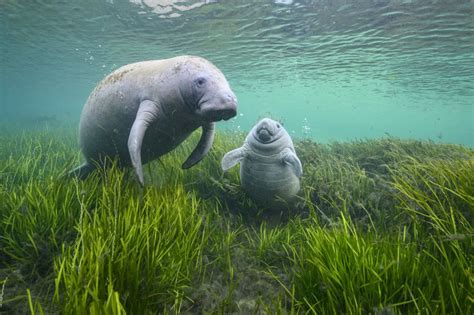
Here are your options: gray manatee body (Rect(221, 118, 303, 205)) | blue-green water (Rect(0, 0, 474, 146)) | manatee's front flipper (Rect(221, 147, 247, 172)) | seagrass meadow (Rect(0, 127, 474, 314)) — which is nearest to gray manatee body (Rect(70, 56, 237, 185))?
manatee's front flipper (Rect(221, 147, 247, 172))

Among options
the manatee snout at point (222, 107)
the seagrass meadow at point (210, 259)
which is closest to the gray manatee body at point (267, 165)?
the seagrass meadow at point (210, 259)

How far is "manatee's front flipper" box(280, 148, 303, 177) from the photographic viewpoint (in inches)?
207

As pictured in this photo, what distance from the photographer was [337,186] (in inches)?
223

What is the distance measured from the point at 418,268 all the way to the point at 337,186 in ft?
10.3

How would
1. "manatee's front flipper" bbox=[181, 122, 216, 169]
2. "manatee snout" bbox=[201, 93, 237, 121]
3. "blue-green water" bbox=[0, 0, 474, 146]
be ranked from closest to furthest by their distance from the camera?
1. "manatee snout" bbox=[201, 93, 237, 121]
2. "manatee's front flipper" bbox=[181, 122, 216, 169]
3. "blue-green water" bbox=[0, 0, 474, 146]

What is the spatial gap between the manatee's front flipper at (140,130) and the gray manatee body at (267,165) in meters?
1.67

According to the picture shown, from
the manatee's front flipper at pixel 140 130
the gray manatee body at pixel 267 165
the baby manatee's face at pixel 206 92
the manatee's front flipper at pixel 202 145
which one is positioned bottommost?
the gray manatee body at pixel 267 165

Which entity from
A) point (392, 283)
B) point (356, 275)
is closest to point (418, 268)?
point (392, 283)

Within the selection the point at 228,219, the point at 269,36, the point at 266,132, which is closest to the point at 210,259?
the point at 228,219

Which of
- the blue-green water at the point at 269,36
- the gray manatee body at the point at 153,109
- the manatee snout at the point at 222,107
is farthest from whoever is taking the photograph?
the blue-green water at the point at 269,36

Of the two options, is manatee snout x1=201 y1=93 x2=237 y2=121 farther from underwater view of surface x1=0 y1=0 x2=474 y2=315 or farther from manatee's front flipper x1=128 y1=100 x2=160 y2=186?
manatee's front flipper x1=128 y1=100 x2=160 y2=186

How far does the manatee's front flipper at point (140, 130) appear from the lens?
3838 millimetres

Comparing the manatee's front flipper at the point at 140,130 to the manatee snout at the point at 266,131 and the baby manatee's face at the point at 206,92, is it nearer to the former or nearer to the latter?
the baby manatee's face at the point at 206,92

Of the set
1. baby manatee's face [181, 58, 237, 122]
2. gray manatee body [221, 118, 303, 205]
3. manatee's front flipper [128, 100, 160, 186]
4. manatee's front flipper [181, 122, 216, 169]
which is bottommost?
gray manatee body [221, 118, 303, 205]
